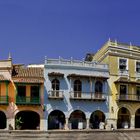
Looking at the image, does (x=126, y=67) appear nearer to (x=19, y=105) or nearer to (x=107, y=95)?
(x=107, y=95)

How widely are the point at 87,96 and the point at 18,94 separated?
8582mm

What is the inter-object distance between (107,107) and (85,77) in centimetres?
493

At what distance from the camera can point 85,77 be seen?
47375 millimetres

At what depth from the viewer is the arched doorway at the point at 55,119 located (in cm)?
4738

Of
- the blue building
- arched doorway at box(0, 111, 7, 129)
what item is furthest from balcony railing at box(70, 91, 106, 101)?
arched doorway at box(0, 111, 7, 129)

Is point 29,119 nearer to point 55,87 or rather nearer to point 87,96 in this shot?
point 55,87

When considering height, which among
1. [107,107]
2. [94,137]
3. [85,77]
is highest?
[85,77]

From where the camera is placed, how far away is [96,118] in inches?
1975

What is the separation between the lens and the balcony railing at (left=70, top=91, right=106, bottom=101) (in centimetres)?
4656

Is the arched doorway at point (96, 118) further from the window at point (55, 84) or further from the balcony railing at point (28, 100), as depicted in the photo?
the balcony railing at point (28, 100)

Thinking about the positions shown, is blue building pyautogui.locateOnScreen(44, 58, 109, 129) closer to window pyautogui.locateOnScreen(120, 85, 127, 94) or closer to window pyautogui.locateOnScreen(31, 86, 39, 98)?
window pyautogui.locateOnScreen(31, 86, 39, 98)


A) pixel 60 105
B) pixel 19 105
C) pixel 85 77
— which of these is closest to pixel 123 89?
pixel 85 77

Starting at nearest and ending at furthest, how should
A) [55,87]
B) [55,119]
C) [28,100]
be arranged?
[28,100], [55,87], [55,119]

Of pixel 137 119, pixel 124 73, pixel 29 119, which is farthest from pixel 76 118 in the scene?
pixel 137 119
